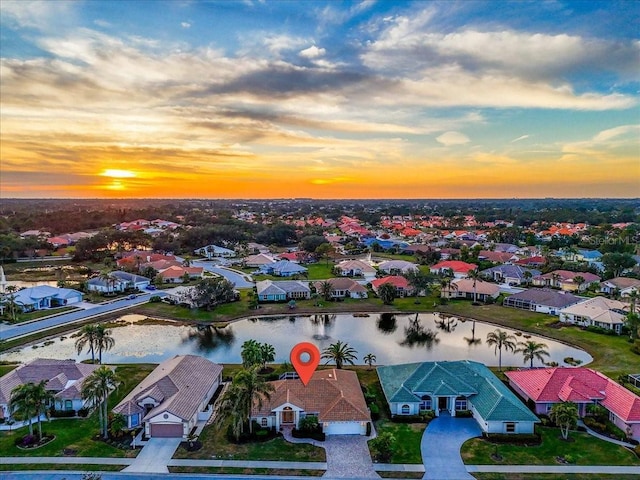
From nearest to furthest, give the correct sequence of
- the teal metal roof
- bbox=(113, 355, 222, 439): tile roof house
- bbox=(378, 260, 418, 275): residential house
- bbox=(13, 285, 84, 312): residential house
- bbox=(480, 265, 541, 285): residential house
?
bbox=(113, 355, 222, 439): tile roof house
the teal metal roof
bbox=(13, 285, 84, 312): residential house
bbox=(480, 265, 541, 285): residential house
bbox=(378, 260, 418, 275): residential house

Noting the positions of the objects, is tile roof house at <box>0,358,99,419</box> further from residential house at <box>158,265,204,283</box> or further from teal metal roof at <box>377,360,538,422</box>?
residential house at <box>158,265,204,283</box>

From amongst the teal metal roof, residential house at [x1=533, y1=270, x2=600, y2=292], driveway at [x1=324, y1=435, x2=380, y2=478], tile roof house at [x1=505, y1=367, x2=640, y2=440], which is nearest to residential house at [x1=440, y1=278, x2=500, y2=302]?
residential house at [x1=533, y1=270, x2=600, y2=292]

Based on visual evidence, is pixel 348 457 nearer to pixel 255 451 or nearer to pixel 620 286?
pixel 255 451

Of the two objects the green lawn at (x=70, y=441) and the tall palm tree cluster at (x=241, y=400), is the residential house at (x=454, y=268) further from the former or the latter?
the green lawn at (x=70, y=441)

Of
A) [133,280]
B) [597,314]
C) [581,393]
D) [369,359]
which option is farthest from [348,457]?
[133,280]

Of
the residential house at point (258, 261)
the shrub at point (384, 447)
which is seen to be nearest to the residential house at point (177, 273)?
the residential house at point (258, 261)
